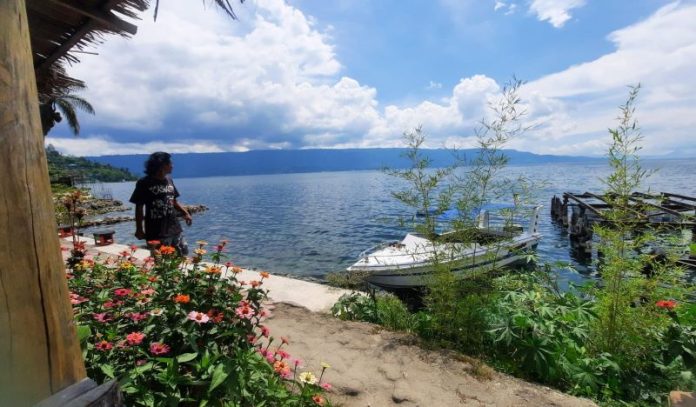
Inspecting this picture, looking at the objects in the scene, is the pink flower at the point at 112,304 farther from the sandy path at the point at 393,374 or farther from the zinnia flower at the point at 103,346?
the sandy path at the point at 393,374

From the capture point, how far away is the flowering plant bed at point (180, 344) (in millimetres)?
1694

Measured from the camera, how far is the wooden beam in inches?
84.7

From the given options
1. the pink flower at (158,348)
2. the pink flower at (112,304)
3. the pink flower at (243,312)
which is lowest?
the pink flower at (158,348)

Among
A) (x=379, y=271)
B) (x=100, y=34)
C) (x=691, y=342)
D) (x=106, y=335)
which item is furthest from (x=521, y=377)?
(x=379, y=271)

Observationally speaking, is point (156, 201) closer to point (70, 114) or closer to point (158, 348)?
point (158, 348)

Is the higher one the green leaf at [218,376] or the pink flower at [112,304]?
the pink flower at [112,304]

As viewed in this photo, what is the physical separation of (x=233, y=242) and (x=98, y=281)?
1995 centimetres

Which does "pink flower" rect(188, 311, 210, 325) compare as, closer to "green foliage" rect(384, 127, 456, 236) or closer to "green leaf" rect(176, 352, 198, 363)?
"green leaf" rect(176, 352, 198, 363)

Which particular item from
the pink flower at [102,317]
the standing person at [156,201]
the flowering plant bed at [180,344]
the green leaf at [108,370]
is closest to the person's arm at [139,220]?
the standing person at [156,201]

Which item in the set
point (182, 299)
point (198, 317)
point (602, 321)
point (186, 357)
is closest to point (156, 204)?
point (182, 299)

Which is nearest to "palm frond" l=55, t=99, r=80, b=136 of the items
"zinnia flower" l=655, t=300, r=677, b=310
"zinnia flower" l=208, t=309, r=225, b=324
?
"zinnia flower" l=208, t=309, r=225, b=324

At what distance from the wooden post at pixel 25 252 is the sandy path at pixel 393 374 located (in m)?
2.28

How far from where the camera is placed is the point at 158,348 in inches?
70.0

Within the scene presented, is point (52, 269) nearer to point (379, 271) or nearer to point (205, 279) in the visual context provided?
Answer: point (205, 279)
